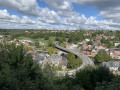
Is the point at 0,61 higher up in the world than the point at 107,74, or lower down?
higher up

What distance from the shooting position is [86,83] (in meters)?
7.25

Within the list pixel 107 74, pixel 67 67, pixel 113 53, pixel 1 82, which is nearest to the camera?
pixel 1 82

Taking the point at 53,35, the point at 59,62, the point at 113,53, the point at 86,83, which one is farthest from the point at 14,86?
the point at 53,35

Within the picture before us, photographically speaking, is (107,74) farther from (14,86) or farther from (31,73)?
(14,86)

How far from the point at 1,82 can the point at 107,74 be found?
28.8ft

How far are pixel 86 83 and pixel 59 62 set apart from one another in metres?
15.2

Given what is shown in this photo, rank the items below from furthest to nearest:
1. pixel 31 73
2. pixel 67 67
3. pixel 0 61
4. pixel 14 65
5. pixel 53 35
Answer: pixel 53 35
pixel 67 67
pixel 14 65
pixel 0 61
pixel 31 73

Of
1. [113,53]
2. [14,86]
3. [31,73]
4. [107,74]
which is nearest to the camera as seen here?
[14,86]

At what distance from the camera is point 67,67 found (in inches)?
834

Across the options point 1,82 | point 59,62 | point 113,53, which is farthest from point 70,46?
point 1,82

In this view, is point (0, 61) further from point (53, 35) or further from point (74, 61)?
point (53, 35)

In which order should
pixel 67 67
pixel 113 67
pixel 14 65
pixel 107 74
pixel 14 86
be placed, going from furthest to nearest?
pixel 67 67
pixel 113 67
pixel 107 74
pixel 14 65
pixel 14 86

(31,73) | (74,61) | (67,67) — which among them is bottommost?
(67,67)

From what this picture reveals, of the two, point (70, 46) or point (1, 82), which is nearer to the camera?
point (1, 82)
